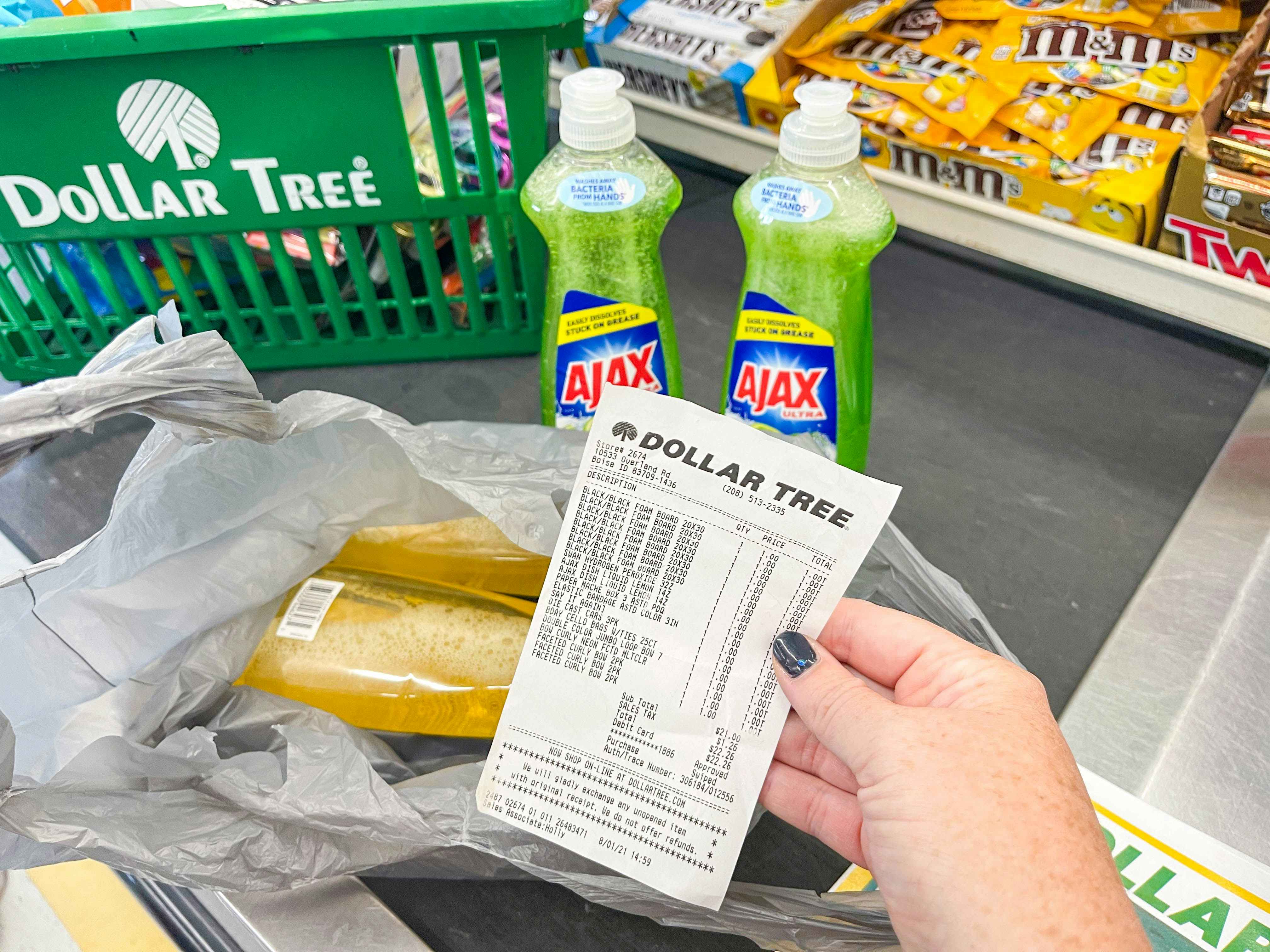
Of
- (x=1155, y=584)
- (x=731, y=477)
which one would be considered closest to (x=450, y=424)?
(x=731, y=477)

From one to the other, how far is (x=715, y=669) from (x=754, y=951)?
0.18 metres

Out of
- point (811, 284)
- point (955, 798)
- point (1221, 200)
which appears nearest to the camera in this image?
point (955, 798)

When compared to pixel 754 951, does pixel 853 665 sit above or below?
above

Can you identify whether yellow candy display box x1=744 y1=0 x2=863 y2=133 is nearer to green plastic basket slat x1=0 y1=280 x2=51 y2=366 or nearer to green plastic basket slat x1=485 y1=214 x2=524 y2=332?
green plastic basket slat x1=485 y1=214 x2=524 y2=332

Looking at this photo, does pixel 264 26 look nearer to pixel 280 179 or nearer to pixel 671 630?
pixel 280 179

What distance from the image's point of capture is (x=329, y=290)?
0.85 m

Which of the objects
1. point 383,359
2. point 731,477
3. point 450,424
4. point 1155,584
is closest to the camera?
point 731,477

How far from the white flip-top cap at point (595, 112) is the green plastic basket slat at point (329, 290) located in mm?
323

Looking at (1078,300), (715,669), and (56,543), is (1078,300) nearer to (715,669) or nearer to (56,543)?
(715,669)

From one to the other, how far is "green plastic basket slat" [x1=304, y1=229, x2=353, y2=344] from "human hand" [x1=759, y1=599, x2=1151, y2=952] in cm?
58

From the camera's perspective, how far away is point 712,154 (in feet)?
3.44

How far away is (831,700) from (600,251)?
0.36 m

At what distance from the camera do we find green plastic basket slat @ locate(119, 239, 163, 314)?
815 mm

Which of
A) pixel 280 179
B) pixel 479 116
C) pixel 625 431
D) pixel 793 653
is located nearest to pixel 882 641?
pixel 793 653
